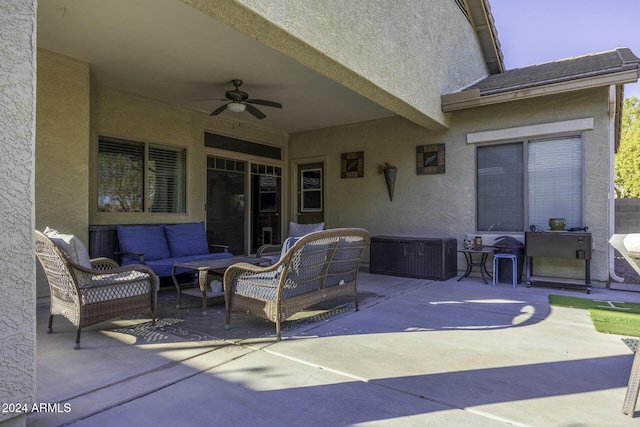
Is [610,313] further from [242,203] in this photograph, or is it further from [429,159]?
[242,203]

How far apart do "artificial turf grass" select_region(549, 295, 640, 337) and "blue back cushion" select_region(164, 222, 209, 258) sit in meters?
5.20

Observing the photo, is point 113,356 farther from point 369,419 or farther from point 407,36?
Result: point 407,36

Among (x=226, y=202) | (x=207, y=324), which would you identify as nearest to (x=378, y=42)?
(x=207, y=324)

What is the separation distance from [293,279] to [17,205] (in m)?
2.10

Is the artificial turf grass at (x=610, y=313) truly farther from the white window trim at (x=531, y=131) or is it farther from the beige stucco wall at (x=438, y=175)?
the white window trim at (x=531, y=131)

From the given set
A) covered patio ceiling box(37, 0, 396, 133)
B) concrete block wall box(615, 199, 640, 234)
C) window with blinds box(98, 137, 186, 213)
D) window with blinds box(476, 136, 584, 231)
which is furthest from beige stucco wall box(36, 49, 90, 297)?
concrete block wall box(615, 199, 640, 234)

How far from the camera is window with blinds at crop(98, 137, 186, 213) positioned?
19.5 ft

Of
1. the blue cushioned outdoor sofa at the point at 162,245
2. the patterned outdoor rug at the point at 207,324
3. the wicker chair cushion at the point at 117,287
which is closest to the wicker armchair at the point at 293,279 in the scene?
the patterned outdoor rug at the point at 207,324

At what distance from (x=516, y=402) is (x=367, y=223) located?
5832 mm

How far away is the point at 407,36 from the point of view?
540 centimetres

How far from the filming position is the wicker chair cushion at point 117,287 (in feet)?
9.93

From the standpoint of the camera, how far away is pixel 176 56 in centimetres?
484

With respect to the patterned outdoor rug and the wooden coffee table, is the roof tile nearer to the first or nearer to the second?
the patterned outdoor rug

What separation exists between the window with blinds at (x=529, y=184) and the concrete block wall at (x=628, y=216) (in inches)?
195
